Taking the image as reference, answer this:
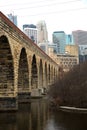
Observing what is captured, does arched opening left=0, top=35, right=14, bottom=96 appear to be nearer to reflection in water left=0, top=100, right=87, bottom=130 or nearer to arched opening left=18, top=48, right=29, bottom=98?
reflection in water left=0, top=100, right=87, bottom=130

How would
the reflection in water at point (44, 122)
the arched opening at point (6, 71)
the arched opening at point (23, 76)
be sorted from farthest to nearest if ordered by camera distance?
1. the arched opening at point (23, 76)
2. the arched opening at point (6, 71)
3. the reflection in water at point (44, 122)

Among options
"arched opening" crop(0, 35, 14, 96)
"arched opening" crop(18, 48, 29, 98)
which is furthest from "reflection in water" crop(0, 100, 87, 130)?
"arched opening" crop(18, 48, 29, 98)

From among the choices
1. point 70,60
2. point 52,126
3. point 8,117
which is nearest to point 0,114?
point 8,117

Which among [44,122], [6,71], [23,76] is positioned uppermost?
[6,71]

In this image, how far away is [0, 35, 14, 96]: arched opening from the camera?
31.3 metres

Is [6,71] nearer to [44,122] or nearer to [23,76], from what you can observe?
[44,122]

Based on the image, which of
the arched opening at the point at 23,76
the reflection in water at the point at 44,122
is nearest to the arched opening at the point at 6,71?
the reflection in water at the point at 44,122

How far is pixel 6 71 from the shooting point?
3203 cm

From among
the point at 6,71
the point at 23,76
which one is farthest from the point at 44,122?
the point at 23,76

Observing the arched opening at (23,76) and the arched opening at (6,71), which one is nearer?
the arched opening at (6,71)

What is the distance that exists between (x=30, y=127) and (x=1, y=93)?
28.8 feet

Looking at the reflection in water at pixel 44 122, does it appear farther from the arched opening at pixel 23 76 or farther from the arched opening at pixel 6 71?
the arched opening at pixel 23 76

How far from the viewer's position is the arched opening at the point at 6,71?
103 feet

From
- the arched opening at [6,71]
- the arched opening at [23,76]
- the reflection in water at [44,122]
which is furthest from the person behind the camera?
the arched opening at [23,76]
